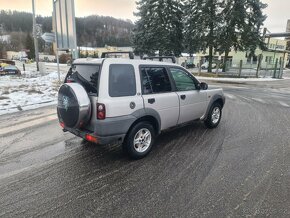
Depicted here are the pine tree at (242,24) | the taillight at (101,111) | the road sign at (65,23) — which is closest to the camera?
the taillight at (101,111)

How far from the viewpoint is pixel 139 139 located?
4.25 meters

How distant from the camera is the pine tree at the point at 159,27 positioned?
2778cm

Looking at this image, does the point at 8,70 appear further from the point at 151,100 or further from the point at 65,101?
the point at 151,100

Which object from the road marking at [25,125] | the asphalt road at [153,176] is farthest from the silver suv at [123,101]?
the road marking at [25,125]

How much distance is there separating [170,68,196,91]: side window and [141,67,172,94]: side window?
0.84ft

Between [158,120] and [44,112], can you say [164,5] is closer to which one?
[44,112]

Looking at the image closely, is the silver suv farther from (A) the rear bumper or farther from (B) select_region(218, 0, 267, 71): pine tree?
(B) select_region(218, 0, 267, 71): pine tree

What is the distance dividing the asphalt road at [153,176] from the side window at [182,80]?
1178mm

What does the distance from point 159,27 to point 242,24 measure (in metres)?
9.18

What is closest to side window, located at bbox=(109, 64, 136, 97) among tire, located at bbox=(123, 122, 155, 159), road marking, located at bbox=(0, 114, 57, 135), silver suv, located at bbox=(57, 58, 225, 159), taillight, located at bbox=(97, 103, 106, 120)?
silver suv, located at bbox=(57, 58, 225, 159)

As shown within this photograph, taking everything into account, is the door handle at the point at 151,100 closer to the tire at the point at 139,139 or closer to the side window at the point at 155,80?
the side window at the point at 155,80

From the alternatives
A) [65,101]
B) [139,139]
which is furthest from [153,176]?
[65,101]

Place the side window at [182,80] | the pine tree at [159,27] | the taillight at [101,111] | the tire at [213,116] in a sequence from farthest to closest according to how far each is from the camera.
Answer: the pine tree at [159,27]
the tire at [213,116]
the side window at [182,80]
the taillight at [101,111]

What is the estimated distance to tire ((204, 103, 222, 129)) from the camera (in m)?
5.85
